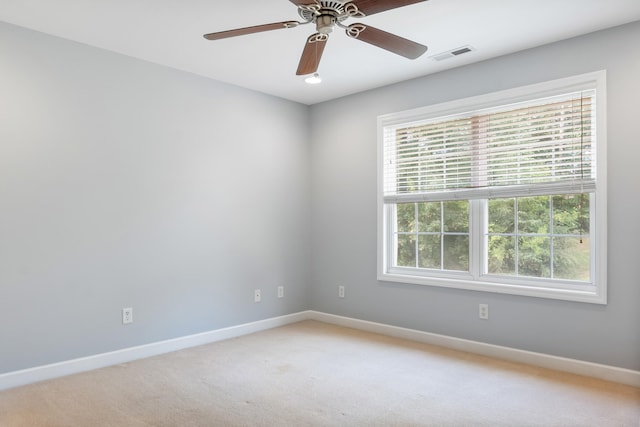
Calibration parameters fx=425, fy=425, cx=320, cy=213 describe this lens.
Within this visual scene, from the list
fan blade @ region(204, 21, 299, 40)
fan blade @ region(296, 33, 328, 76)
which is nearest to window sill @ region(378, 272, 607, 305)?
fan blade @ region(296, 33, 328, 76)

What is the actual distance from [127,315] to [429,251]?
109 inches

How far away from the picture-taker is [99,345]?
11.0ft

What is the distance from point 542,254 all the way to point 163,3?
3324mm

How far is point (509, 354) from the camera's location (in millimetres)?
3463

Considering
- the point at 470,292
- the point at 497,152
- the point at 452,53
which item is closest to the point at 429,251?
the point at 470,292

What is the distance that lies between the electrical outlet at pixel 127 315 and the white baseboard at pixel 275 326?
0.75ft

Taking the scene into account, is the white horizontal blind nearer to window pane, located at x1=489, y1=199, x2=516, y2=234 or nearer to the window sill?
window pane, located at x1=489, y1=199, x2=516, y2=234

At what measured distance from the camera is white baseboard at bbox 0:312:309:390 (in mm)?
2961

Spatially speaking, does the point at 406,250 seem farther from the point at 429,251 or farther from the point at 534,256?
the point at 534,256

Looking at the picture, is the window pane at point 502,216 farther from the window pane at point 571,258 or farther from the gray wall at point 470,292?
the gray wall at point 470,292

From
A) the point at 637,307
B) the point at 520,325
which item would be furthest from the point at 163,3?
the point at 637,307

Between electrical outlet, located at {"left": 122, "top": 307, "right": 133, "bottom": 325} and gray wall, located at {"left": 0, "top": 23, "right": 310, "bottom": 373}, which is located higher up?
gray wall, located at {"left": 0, "top": 23, "right": 310, "bottom": 373}

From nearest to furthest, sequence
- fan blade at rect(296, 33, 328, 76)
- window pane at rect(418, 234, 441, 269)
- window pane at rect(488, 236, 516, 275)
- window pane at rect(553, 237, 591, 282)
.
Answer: fan blade at rect(296, 33, 328, 76), window pane at rect(553, 237, 591, 282), window pane at rect(488, 236, 516, 275), window pane at rect(418, 234, 441, 269)

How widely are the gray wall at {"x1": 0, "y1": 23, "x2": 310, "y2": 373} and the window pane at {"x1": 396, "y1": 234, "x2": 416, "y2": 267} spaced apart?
1.27m
